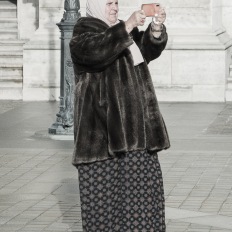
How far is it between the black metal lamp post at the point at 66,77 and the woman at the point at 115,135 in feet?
22.9

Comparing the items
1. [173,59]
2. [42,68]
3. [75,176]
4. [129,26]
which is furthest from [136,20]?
[42,68]

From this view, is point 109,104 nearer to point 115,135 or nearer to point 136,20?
point 115,135

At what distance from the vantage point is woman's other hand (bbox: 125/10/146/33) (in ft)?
20.9

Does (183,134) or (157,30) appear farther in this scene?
(183,134)

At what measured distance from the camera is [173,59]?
18.2 metres

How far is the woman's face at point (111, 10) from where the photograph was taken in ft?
21.4

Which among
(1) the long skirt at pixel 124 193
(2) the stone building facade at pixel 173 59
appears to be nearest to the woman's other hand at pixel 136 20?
(1) the long skirt at pixel 124 193

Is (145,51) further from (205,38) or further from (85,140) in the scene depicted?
(205,38)

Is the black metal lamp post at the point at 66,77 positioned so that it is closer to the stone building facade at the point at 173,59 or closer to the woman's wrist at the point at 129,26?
the stone building facade at the point at 173,59

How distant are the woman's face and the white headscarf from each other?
20 mm

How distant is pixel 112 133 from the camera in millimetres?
6590

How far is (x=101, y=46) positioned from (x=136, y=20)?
253 mm

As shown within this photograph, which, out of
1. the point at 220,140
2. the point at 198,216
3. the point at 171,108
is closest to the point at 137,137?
the point at 198,216

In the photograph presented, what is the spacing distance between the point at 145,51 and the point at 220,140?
678 centimetres
